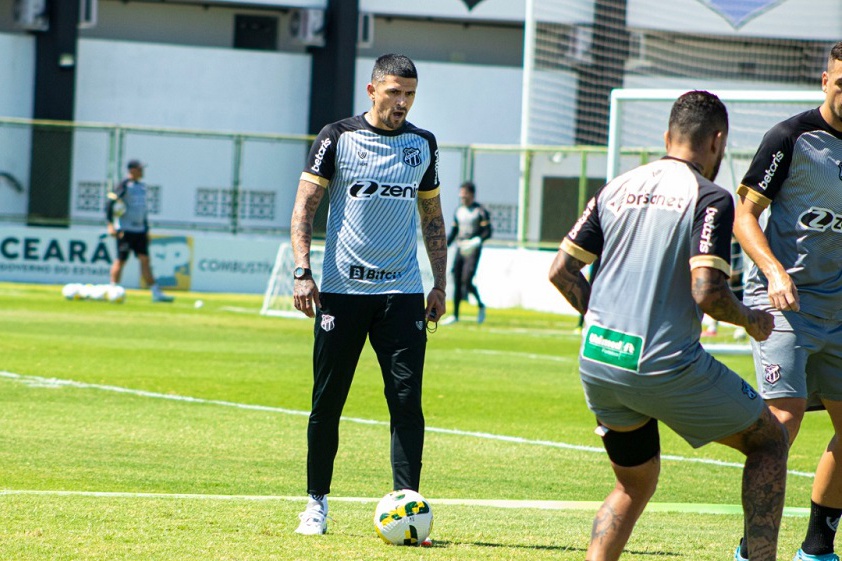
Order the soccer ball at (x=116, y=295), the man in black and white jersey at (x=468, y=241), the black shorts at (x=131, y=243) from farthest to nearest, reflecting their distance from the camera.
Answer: the black shorts at (x=131, y=243), the soccer ball at (x=116, y=295), the man in black and white jersey at (x=468, y=241)

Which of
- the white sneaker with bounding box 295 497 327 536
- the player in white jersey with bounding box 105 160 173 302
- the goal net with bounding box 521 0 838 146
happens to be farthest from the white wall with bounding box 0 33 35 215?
the white sneaker with bounding box 295 497 327 536

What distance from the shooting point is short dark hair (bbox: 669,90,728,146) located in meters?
4.91

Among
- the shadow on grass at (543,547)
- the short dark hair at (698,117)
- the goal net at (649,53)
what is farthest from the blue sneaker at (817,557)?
the goal net at (649,53)

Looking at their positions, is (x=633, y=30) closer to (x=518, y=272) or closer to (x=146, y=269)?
(x=518, y=272)

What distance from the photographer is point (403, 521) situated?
20.5ft

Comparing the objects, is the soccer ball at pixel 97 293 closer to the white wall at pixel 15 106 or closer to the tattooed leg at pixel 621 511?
the white wall at pixel 15 106

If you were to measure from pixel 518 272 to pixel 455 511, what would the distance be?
2160cm

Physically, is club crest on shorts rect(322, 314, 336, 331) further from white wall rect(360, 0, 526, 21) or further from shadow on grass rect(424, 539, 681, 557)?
white wall rect(360, 0, 526, 21)

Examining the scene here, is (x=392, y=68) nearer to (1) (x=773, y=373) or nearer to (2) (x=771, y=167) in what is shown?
(2) (x=771, y=167)

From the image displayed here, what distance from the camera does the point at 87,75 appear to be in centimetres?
3438

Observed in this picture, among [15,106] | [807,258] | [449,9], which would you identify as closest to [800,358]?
[807,258]

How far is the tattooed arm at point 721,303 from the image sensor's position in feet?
15.6

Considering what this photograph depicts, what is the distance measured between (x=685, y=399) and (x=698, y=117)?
3.19 feet

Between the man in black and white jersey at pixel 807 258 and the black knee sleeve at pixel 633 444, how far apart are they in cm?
130
